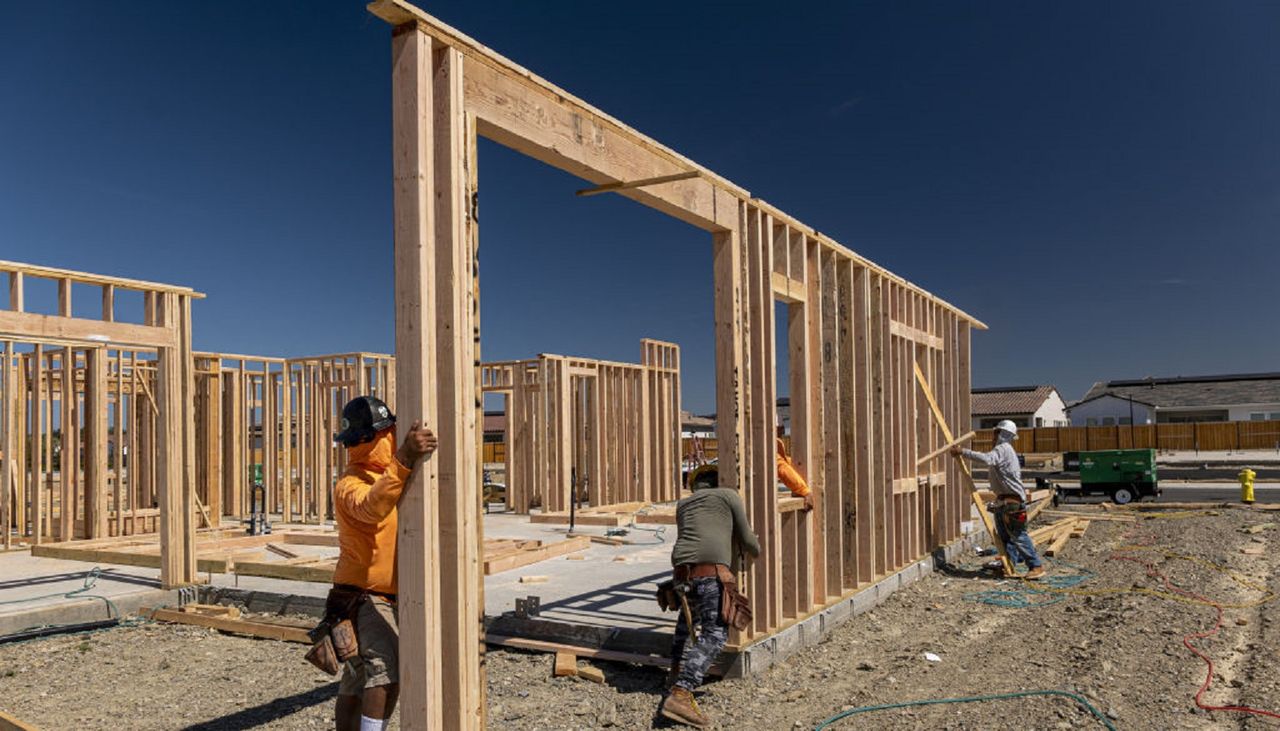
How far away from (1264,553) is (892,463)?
6.48 meters

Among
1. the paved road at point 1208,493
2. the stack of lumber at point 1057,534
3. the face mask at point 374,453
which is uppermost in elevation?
the face mask at point 374,453

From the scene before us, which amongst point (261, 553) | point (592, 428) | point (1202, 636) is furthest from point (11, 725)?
point (592, 428)

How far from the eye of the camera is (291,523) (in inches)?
674

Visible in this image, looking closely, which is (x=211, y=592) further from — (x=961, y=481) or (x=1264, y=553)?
(x=1264, y=553)

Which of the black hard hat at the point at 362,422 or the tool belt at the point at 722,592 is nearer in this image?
the black hard hat at the point at 362,422

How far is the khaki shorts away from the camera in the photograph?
13.2ft

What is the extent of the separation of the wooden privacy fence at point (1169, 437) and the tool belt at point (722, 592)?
3971 centimetres

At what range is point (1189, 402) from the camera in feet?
187

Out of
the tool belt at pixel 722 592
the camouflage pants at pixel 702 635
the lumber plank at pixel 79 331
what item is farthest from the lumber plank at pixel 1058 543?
the lumber plank at pixel 79 331

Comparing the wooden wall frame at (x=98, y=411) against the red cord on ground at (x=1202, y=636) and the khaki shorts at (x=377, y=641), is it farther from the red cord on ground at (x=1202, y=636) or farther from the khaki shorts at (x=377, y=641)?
the red cord on ground at (x=1202, y=636)

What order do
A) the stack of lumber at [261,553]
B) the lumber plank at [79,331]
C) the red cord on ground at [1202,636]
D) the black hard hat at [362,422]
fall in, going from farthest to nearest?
the stack of lumber at [261,553]
the lumber plank at [79,331]
the red cord on ground at [1202,636]
the black hard hat at [362,422]

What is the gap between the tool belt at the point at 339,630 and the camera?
3926 millimetres

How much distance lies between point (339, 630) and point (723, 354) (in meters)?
3.59

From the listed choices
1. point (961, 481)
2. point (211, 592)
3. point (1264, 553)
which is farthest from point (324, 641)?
point (1264, 553)
